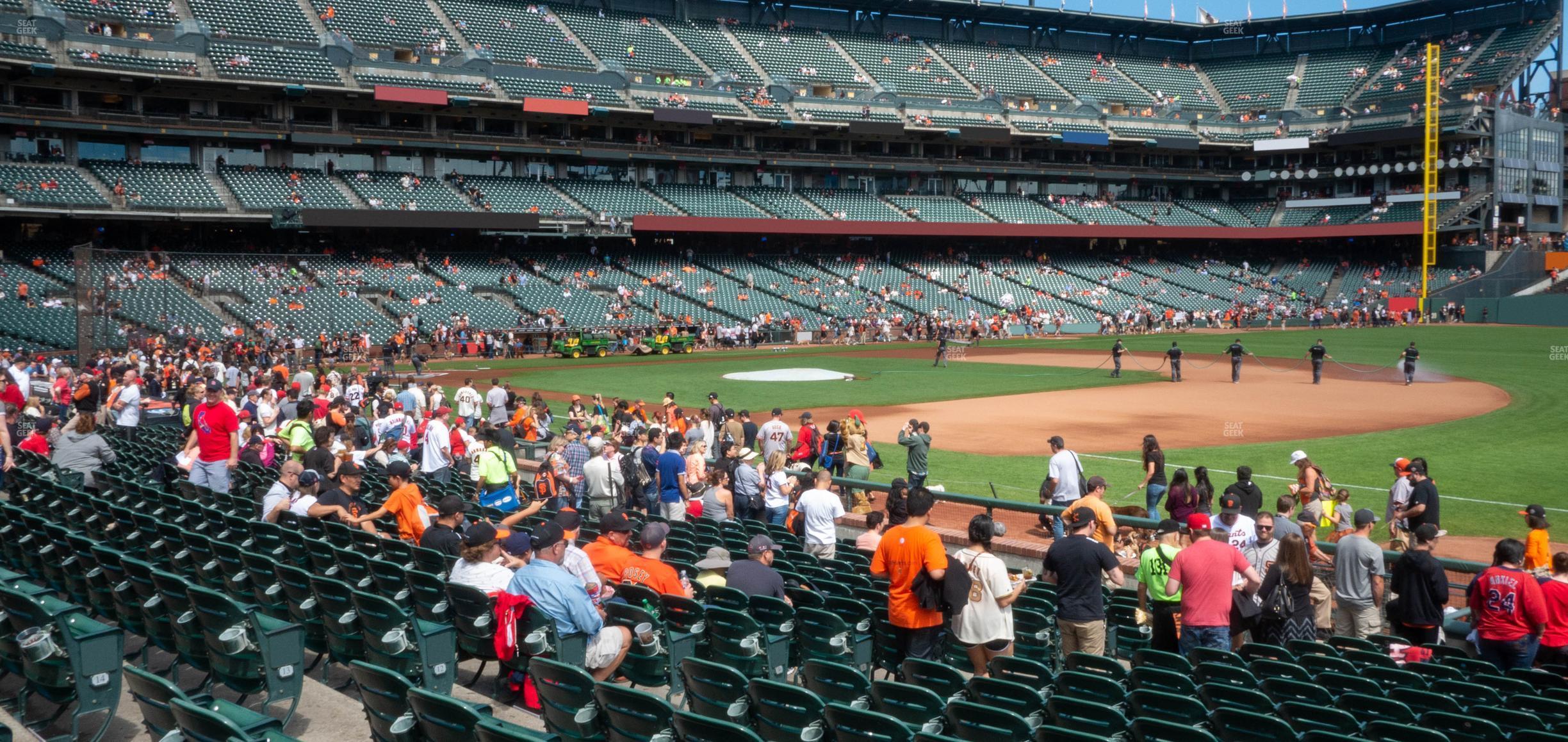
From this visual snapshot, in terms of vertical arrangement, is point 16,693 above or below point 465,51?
below

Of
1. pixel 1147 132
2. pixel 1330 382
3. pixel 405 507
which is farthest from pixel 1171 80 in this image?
pixel 405 507

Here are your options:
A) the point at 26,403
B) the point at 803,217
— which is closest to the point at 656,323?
the point at 803,217

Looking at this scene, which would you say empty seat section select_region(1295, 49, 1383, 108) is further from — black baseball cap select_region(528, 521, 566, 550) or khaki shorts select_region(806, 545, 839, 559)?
black baseball cap select_region(528, 521, 566, 550)

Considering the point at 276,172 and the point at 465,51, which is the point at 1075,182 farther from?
the point at 276,172

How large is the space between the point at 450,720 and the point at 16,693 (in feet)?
14.1

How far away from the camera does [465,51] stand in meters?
64.2

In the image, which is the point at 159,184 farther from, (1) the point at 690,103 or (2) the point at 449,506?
(2) the point at 449,506

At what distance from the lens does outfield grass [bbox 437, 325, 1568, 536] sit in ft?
66.5

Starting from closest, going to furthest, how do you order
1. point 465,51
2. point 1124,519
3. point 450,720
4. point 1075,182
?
point 450,720 → point 1124,519 → point 465,51 → point 1075,182

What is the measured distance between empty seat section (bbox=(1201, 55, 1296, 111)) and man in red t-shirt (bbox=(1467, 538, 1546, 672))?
285 feet

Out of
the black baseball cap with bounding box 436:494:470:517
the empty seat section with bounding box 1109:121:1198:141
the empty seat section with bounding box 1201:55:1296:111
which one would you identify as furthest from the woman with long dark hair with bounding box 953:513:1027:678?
the empty seat section with bounding box 1201:55:1296:111

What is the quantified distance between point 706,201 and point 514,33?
15.2m

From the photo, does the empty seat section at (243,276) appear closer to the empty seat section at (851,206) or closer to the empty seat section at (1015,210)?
the empty seat section at (851,206)

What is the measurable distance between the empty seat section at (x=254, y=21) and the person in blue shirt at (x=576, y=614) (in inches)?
2265
